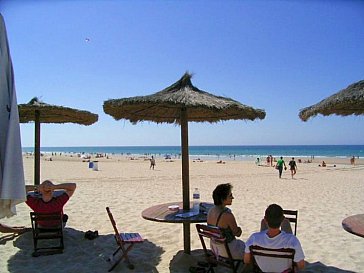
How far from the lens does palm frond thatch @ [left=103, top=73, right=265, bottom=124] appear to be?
4.32m

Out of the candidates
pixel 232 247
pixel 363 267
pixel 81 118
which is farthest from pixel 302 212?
pixel 81 118

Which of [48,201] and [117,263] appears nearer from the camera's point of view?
[117,263]

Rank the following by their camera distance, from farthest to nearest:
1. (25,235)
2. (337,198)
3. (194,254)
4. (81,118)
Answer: (337,198)
(81,118)
(25,235)
(194,254)

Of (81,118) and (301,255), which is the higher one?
(81,118)

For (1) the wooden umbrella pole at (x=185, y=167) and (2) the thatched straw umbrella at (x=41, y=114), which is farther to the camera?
(2) the thatched straw umbrella at (x=41, y=114)

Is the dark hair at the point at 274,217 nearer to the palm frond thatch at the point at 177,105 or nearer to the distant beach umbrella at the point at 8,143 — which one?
the palm frond thatch at the point at 177,105

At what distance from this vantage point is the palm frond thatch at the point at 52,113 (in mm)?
5617

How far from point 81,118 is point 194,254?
3712mm

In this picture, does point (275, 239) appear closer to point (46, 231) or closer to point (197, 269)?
point (197, 269)

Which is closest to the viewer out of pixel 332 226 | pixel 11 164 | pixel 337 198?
pixel 11 164

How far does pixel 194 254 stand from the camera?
467 centimetres

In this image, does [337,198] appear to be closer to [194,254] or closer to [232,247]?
[194,254]

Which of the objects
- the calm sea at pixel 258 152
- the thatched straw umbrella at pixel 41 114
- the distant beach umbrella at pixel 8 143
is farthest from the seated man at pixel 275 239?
the calm sea at pixel 258 152

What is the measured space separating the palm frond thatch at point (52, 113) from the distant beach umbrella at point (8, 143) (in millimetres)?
3013
